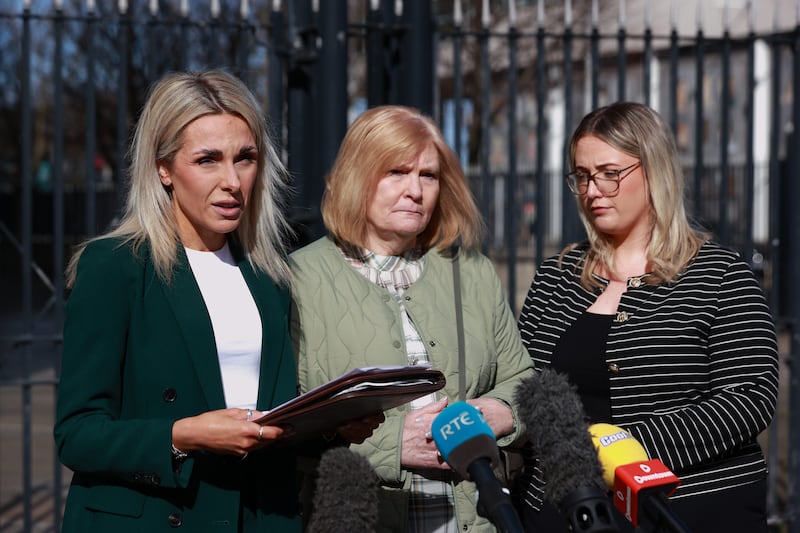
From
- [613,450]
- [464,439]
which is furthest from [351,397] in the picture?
[613,450]

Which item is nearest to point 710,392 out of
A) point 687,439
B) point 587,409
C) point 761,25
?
point 687,439

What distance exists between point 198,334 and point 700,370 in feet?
4.66

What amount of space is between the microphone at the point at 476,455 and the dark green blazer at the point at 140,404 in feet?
2.10

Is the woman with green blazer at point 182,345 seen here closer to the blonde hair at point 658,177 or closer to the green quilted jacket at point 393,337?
the green quilted jacket at point 393,337

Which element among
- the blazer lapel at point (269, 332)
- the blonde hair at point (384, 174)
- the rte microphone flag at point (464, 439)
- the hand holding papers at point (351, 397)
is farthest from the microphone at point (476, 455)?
the blonde hair at point (384, 174)

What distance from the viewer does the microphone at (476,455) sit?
5.03 feet

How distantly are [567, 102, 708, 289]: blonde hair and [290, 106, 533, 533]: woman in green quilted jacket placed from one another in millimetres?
478

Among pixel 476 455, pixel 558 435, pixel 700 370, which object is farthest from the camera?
pixel 700 370

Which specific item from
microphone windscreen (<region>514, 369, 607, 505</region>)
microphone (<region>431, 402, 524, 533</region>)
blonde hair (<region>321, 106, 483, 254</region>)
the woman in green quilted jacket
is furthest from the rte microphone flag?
blonde hair (<region>321, 106, 483, 254</region>)

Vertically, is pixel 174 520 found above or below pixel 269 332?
below

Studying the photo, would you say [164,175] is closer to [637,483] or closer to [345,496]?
[345,496]

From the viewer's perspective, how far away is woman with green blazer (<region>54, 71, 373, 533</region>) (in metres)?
1.99

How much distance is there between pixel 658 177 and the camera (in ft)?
9.18

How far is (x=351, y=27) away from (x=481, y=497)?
11.3ft
